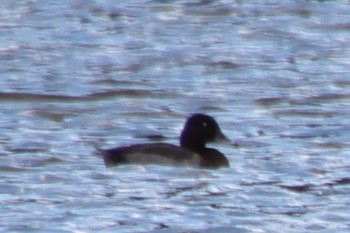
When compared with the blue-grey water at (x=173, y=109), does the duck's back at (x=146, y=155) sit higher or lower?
higher

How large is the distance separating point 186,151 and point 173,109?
301 cm

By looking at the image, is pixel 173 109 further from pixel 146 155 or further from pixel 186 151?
pixel 146 155

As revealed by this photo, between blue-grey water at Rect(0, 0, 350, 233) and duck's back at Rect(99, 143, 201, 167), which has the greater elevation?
duck's back at Rect(99, 143, 201, 167)

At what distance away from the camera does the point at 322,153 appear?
569 inches

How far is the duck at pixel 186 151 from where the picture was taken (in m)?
13.6

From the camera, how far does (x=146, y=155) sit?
44.8 feet

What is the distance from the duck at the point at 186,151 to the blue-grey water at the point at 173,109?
0.09 meters

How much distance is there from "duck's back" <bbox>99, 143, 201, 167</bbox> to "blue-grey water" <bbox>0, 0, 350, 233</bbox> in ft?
0.25

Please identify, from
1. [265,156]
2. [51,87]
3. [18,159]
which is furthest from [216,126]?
[51,87]

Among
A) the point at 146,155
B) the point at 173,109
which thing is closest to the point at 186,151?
the point at 146,155

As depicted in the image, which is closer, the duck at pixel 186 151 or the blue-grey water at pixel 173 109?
the blue-grey water at pixel 173 109

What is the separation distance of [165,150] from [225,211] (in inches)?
68.2

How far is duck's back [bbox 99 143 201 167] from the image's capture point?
13.6 m

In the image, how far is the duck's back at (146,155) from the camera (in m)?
13.6
